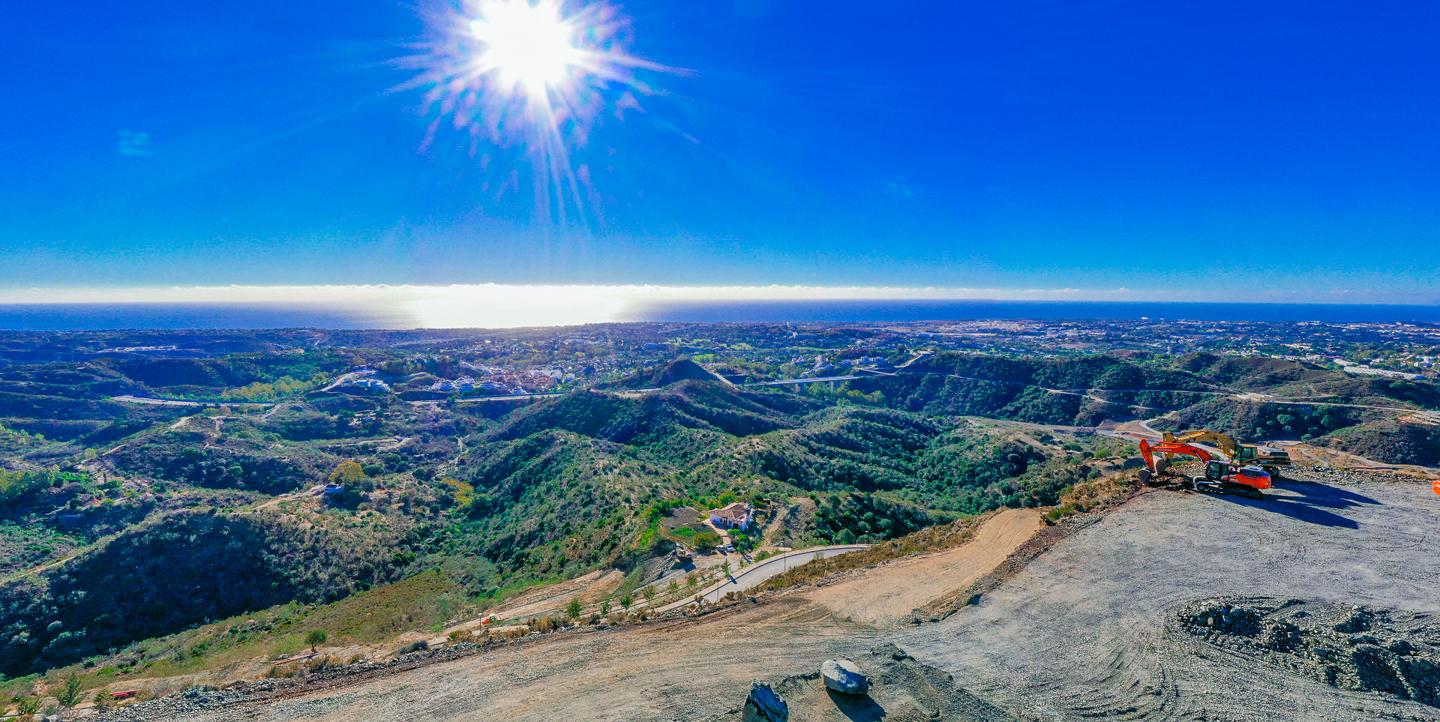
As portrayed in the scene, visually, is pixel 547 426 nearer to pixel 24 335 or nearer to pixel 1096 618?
pixel 1096 618

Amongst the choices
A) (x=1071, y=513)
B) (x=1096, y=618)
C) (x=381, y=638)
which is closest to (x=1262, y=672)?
(x=1096, y=618)

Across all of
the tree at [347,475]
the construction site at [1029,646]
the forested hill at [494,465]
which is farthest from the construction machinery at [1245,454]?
the tree at [347,475]

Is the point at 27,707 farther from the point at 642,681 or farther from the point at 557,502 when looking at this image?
the point at 557,502

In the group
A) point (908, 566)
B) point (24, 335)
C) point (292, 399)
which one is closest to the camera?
point (908, 566)

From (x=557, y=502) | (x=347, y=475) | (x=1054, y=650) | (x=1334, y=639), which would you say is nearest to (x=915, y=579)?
(x=1054, y=650)

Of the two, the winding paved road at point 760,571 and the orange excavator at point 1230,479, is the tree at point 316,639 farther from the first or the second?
the orange excavator at point 1230,479

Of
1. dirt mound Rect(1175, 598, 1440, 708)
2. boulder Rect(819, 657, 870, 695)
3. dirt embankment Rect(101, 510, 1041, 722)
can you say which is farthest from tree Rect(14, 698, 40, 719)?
dirt mound Rect(1175, 598, 1440, 708)

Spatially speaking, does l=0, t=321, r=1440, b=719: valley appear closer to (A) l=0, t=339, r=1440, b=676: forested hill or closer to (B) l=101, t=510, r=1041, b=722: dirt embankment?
(B) l=101, t=510, r=1041, b=722: dirt embankment
